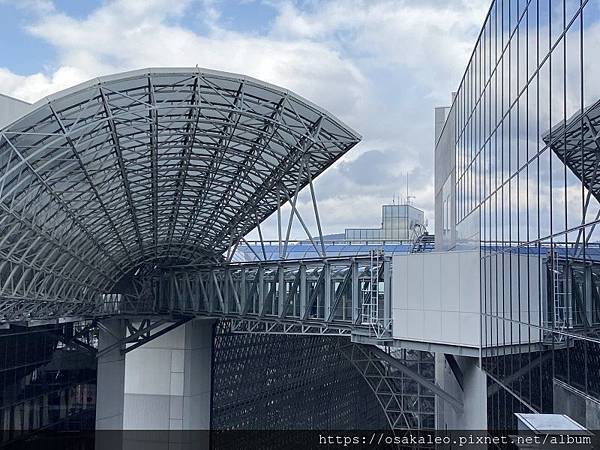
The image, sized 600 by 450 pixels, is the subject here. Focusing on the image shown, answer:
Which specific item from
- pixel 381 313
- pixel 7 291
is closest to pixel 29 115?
pixel 7 291

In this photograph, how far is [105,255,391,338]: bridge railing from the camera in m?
27.6

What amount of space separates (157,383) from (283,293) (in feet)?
63.5

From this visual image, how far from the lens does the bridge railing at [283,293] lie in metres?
27.6

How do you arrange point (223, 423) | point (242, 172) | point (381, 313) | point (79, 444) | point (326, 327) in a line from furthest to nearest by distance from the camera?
1. point (223, 423)
2. point (79, 444)
3. point (242, 172)
4. point (326, 327)
5. point (381, 313)

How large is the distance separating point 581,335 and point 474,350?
1000 cm

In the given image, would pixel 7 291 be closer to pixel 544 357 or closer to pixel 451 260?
A: pixel 451 260

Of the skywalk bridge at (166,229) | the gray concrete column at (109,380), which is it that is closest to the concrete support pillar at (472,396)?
the skywalk bridge at (166,229)

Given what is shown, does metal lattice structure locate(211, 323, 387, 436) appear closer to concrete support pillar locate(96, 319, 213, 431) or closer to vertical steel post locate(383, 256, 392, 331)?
concrete support pillar locate(96, 319, 213, 431)

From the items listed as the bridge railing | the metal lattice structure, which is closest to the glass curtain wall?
the bridge railing

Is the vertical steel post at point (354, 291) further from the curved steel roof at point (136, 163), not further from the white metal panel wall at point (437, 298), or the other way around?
the curved steel roof at point (136, 163)

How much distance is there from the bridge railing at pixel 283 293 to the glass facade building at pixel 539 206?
179 inches

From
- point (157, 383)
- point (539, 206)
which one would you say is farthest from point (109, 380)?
point (539, 206)

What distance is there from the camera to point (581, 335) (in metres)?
11.8

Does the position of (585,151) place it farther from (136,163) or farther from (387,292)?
(136,163)
